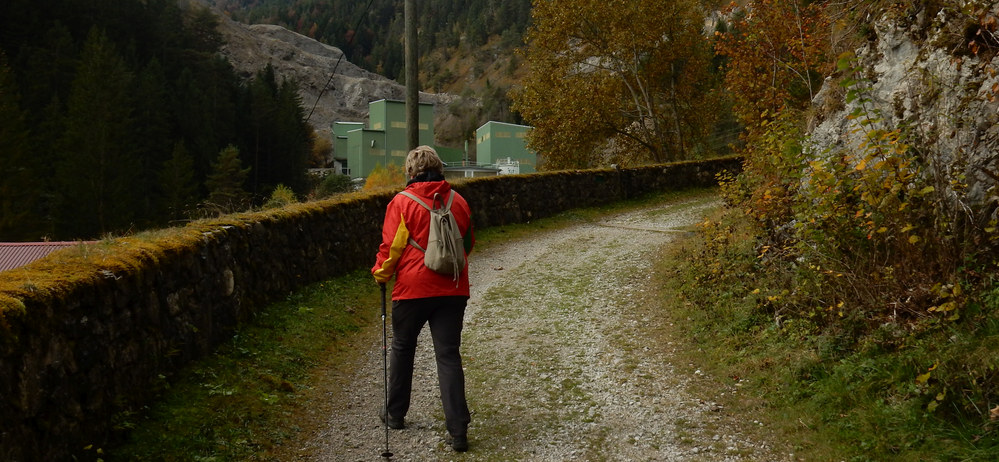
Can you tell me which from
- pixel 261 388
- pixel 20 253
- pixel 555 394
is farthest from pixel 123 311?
pixel 20 253

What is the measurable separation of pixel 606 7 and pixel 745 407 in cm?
2319

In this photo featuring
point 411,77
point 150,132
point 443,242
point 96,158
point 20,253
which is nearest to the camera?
point 443,242

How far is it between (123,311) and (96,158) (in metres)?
49.8

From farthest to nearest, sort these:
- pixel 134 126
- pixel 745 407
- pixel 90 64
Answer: pixel 134 126 → pixel 90 64 → pixel 745 407

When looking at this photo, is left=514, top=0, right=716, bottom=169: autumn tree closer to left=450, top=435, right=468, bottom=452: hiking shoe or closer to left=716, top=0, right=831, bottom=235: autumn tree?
left=716, top=0, right=831, bottom=235: autumn tree

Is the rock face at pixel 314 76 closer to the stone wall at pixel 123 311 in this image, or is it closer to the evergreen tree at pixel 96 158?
the evergreen tree at pixel 96 158

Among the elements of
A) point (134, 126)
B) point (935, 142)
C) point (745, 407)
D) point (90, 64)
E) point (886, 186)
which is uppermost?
point (90, 64)

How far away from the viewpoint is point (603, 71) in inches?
1145

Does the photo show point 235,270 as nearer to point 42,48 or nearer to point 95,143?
point 95,143

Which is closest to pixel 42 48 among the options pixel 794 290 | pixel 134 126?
pixel 134 126

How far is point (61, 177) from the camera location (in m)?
45.9

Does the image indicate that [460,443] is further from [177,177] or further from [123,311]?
[177,177]

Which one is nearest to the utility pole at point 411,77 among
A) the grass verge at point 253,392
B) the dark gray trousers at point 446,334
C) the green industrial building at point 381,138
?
the grass verge at point 253,392

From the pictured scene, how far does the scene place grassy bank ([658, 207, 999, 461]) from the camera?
4031 mm
